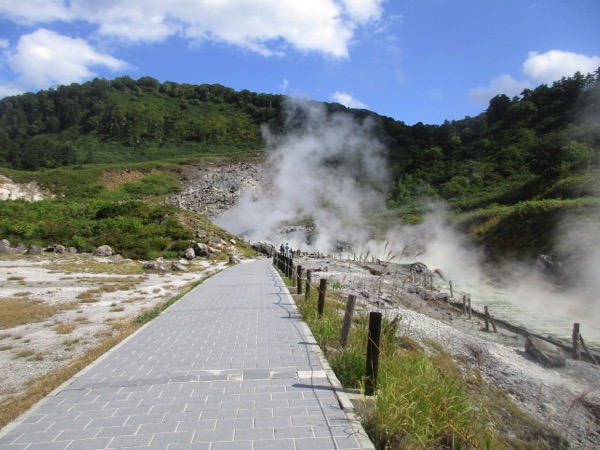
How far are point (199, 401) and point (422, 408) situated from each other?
2234 mm

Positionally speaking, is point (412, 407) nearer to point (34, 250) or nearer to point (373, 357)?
point (373, 357)

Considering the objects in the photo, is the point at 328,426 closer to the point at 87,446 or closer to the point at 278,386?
the point at 278,386

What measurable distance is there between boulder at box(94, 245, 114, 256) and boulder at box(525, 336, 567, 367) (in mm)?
23512

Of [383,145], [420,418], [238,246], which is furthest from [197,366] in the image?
[383,145]

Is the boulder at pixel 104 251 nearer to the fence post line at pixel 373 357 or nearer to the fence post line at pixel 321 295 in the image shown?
the fence post line at pixel 321 295

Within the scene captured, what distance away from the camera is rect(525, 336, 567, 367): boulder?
368 inches

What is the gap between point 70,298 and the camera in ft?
41.9

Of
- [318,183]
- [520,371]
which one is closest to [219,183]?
[318,183]

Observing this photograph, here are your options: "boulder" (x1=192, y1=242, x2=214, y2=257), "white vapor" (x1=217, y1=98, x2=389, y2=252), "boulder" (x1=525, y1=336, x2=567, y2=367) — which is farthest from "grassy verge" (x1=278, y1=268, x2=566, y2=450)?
"white vapor" (x1=217, y1=98, x2=389, y2=252)

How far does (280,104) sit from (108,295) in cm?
9076

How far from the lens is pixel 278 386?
4648 mm

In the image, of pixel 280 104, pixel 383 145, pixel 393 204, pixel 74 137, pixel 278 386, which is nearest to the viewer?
pixel 278 386

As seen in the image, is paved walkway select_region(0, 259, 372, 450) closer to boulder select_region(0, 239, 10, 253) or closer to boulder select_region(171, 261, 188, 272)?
boulder select_region(171, 261, 188, 272)

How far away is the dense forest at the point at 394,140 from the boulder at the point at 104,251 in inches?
952
